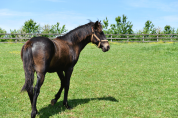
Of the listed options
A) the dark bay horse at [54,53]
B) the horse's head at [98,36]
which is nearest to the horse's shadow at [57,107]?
the dark bay horse at [54,53]

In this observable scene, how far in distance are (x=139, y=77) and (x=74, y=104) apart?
5985 millimetres

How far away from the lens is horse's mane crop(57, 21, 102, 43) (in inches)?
257

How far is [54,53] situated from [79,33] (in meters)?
1.58

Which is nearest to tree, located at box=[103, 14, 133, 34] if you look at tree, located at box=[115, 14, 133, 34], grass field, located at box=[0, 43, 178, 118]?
tree, located at box=[115, 14, 133, 34]

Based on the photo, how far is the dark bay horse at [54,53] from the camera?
5.00 meters

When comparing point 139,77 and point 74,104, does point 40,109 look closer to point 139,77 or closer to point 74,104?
point 74,104

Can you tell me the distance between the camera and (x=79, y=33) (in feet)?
21.8

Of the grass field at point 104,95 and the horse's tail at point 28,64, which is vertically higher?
the horse's tail at point 28,64

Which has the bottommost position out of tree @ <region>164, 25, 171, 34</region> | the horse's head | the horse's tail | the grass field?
the grass field

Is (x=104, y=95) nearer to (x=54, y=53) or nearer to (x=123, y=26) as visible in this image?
(x=54, y=53)

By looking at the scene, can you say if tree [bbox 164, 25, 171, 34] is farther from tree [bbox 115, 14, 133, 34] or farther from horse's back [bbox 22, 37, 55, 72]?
horse's back [bbox 22, 37, 55, 72]

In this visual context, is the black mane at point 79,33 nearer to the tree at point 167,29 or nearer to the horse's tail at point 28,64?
the horse's tail at point 28,64

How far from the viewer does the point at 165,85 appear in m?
9.62

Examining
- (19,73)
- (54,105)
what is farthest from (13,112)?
(19,73)
